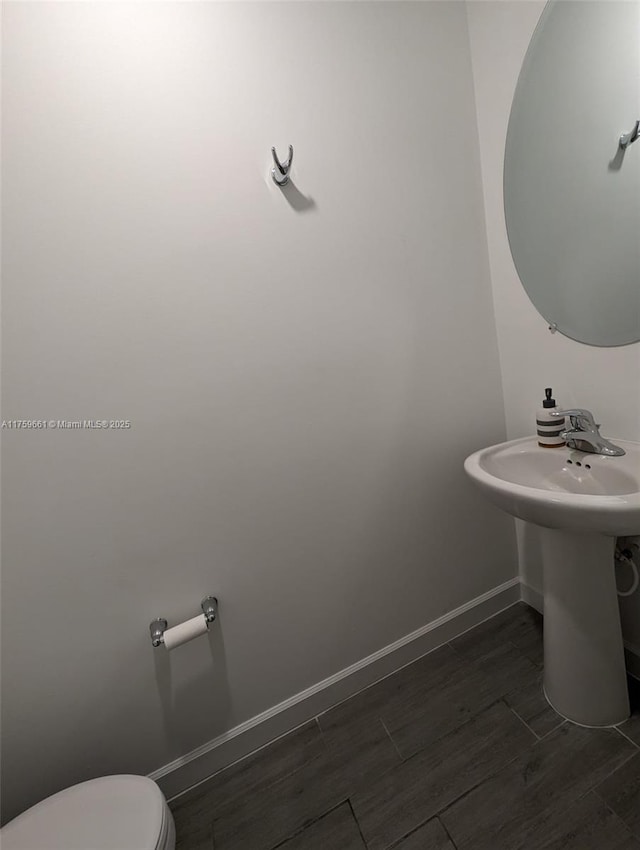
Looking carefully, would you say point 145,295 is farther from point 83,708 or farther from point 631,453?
point 631,453

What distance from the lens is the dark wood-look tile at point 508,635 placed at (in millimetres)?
1241

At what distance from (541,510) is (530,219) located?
0.96m

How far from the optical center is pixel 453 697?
3.66ft

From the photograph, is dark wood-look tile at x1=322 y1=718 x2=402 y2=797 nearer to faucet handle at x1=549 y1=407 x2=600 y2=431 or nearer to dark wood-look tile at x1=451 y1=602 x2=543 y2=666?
dark wood-look tile at x1=451 y1=602 x2=543 y2=666

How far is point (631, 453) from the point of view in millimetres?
906

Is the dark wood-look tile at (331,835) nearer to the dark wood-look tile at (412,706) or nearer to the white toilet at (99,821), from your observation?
the dark wood-look tile at (412,706)

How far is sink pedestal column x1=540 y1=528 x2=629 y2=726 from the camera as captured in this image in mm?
904

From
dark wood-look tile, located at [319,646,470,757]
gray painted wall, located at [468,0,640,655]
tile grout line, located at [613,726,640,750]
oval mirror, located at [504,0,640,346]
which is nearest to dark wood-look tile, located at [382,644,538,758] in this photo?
dark wood-look tile, located at [319,646,470,757]

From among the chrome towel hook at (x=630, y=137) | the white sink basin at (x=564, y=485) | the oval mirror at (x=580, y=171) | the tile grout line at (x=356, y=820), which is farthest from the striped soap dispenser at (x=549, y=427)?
the tile grout line at (x=356, y=820)

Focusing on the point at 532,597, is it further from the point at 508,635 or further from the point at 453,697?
the point at 453,697

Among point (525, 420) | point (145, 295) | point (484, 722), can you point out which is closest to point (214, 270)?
point (145, 295)

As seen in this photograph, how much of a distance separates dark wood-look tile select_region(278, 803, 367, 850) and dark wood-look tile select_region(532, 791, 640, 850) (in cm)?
39

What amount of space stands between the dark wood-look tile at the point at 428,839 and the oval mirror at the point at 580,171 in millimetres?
1330

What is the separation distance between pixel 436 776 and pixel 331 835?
31 centimetres
